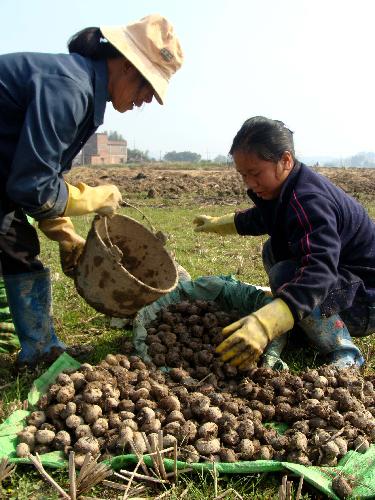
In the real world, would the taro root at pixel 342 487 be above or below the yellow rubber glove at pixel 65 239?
below

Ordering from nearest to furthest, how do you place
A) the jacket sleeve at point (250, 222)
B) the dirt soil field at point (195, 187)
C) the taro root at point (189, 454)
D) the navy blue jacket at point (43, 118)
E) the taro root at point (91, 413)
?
1. the taro root at point (189, 454)
2. the taro root at point (91, 413)
3. the navy blue jacket at point (43, 118)
4. the jacket sleeve at point (250, 222)
5. the dirt soil field at point (195, 187)

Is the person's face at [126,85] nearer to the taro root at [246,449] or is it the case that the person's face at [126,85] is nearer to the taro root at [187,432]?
the taro root at [187,432]

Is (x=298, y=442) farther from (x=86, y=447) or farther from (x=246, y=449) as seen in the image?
(x=86, y=447)

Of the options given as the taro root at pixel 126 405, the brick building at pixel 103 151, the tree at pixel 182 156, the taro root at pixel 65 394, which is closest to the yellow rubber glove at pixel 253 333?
the taro root at pixel 126 405

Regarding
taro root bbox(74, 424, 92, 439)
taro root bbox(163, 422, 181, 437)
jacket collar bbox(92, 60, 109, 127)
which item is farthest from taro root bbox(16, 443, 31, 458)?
jacket collar bbox(92, 60, 109, 127)

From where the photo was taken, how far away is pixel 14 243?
11.4 feet

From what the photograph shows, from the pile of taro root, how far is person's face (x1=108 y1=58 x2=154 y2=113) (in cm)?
151

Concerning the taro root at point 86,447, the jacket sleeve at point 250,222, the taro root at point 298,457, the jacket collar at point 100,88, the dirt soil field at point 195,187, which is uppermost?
the jacket collar at point 100,88

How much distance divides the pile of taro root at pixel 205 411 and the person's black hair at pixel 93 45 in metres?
1.76

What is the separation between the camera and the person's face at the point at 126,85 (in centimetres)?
320

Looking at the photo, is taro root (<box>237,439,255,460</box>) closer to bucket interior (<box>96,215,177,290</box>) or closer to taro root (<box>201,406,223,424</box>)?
taro root (<box>201,406,223,424</box>)

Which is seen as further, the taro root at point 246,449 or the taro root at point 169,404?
the taro root at point 169,404

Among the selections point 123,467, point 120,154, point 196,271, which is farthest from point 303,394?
point 120,154

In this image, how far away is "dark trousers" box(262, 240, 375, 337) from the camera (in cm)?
360
